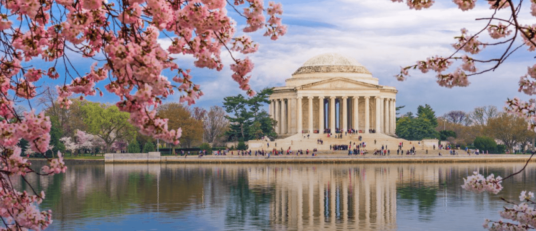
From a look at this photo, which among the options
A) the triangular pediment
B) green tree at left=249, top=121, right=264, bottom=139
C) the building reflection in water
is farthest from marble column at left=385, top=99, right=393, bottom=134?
the building reflection in water

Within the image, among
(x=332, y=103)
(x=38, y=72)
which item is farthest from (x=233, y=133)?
(x=38, y=72)

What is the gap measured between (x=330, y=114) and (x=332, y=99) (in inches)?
98.5

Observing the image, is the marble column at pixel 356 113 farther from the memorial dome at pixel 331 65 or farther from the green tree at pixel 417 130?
the memorial dome at pixel 331 65

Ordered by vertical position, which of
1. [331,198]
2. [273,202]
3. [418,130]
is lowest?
[273,202]

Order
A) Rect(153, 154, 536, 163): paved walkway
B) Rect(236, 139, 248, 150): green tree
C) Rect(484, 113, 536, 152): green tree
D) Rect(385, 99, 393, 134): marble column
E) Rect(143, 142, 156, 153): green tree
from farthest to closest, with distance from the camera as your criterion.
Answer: Rect(385, 99, 393, 134): marble column → Rect(484, 113, 536, 152): green tree → Rect(236, 139, 248, 150): green tree → Rect(143, 142, 156, 153): green tree → Rect(153, 154, 536, 163): paved walkway

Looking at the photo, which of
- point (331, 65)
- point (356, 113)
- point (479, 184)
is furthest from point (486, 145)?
point (479, 184)

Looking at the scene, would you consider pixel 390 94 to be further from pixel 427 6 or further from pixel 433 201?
pixel 427 6

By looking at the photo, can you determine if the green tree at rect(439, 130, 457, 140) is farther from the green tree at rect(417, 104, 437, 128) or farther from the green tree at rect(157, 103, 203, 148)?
the green tree at rect(157, 103, 203, 148)

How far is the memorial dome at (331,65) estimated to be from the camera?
Answer: 129 metres

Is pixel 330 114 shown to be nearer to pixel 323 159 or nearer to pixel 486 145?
pixel 486 145

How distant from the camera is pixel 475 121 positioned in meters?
160

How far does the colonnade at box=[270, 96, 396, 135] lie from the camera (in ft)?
400

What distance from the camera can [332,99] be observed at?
400 feet

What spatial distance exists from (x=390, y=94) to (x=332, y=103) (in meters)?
12.9
